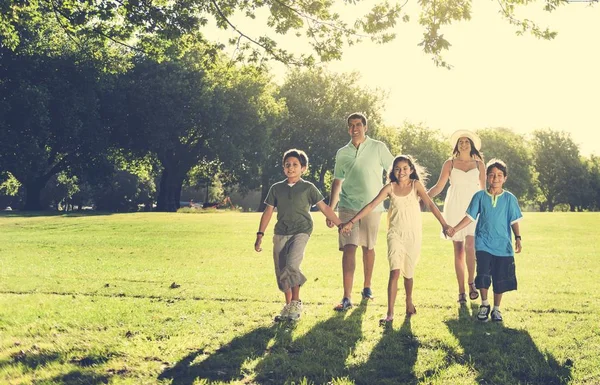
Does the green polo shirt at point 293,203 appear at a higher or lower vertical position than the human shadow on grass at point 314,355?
higher

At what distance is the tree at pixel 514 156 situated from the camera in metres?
84.8

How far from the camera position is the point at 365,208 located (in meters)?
8.21

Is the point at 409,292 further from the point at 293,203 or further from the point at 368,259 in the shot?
the point at 293,203

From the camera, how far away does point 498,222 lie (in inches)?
306

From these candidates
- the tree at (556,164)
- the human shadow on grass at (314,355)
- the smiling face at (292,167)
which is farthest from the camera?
the tree at (556,164)

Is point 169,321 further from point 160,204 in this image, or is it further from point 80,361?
point 160,204

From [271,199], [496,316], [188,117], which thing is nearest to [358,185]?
[271,199]

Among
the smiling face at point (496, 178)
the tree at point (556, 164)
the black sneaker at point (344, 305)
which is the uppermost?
the tree at point (556, 164)

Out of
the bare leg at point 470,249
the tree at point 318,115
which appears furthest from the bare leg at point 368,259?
the tree at point 318,115

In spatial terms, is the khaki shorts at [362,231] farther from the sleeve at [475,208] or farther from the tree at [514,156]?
the tree at [514,156]

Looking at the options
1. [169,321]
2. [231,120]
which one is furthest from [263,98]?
[169,321]

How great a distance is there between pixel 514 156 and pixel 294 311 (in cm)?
8599

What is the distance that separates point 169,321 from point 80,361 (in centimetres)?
185

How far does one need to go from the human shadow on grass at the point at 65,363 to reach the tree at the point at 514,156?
273 feet
